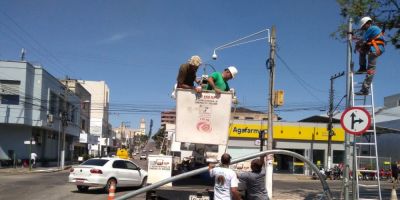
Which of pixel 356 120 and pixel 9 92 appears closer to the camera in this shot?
pixel 356 120

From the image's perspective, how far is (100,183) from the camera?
71.0ft

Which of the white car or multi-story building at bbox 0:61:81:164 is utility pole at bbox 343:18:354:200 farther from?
multi-story building at bbox 0:61:81:164

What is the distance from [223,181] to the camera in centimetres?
771

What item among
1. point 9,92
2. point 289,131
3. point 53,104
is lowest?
point 289,131

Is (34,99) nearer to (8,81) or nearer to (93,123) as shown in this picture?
(8,81)

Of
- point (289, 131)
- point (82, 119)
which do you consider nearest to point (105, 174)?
point (289, 131)

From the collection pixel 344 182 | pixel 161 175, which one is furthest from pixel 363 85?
pixel 161 175

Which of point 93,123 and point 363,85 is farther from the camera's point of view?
point 93,123

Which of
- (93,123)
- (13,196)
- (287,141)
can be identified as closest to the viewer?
(13,196)

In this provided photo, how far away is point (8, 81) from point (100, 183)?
29.9 metres

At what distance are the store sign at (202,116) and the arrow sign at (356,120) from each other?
105 inches

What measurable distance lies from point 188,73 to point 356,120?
351 cm

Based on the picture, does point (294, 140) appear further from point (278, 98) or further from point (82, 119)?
point (82, 119)

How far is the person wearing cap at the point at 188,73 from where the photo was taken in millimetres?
8820
